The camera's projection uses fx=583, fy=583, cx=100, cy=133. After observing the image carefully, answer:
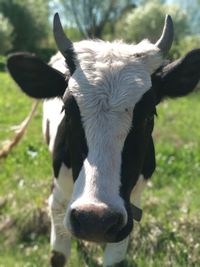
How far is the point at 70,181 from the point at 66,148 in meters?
0.37

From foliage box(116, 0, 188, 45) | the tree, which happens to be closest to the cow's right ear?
foliage box(116, 0, 188, 45)

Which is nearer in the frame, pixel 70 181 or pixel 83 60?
pixel 83 60

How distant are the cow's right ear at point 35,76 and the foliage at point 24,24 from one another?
46.5 m

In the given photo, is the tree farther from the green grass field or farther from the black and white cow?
the black and white cow

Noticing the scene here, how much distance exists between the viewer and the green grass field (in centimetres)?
644

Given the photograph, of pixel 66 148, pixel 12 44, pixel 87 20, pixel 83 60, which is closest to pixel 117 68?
pixel 83 60

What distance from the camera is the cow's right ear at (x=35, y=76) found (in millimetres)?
4859

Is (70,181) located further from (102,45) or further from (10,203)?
(10,203)

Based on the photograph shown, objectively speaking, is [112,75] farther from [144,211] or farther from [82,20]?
[82,20]

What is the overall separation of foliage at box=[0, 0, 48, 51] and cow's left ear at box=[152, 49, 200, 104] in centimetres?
4677

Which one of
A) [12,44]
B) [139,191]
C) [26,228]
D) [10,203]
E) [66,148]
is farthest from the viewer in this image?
[12,44]

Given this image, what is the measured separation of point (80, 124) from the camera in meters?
4.29

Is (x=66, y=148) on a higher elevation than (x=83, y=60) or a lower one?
lower

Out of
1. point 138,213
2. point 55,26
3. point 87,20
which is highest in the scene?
point 55,26
